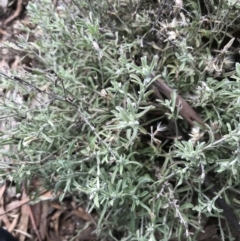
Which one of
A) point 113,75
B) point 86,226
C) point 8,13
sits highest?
point 113,75

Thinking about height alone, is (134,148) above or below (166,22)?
below

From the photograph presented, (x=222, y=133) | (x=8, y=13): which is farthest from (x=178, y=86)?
(x=8, y=13)

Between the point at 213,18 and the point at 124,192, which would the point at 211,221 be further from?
the point at 213,18

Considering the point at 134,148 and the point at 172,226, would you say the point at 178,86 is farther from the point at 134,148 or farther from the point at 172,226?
the point at 172,226

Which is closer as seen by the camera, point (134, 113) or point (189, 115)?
A: point (134, 113)

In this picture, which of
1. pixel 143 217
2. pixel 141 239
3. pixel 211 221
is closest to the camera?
pixel 141 239

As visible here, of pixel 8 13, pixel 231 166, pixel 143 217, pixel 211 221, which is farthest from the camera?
pixel 8 13

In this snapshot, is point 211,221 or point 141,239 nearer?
point 141,239

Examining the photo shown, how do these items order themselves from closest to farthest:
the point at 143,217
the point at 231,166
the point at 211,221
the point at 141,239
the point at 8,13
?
the point at 231,166, the point at 141,239, the point at 143,217, the point at 211,221, the point at 8,13

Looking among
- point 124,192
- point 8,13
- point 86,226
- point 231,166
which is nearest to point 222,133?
point 231,166
